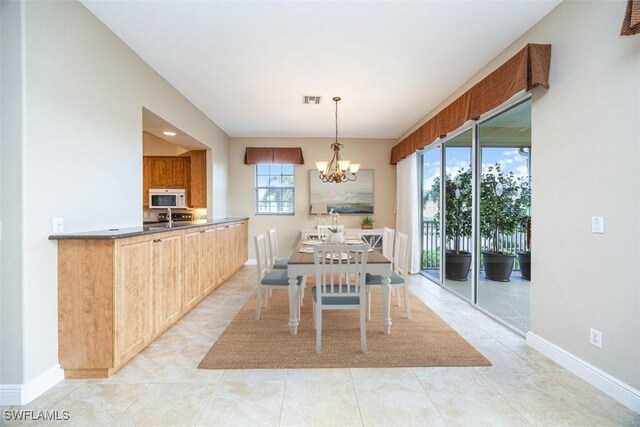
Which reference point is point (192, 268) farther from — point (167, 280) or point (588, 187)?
point (588, 187)

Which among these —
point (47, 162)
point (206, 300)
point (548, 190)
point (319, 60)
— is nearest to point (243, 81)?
point (319, 60)

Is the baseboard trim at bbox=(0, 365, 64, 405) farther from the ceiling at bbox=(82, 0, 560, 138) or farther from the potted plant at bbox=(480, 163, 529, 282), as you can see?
the potted plant at bbox=(480, 163, 529, 282)

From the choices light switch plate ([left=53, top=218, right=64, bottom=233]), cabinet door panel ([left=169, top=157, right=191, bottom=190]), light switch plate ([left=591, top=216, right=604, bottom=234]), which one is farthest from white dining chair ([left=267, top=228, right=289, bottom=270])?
light switch plate ([left=591, top=216, right=604, bottom=234])

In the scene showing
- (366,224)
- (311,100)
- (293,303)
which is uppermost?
(311,100)

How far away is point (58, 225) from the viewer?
2.04 meters

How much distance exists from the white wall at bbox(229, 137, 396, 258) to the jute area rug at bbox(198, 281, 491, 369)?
299 centimetres

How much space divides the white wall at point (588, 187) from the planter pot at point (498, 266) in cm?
136

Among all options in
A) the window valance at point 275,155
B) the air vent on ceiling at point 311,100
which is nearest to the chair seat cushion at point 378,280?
the air vent on ceiling at point 311,100

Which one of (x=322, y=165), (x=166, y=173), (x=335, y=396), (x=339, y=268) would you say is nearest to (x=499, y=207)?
(x=322, y=165)

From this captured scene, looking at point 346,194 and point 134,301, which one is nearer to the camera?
point 134,301

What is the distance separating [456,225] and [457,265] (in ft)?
2.02

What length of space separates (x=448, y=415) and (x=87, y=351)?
2.34 meters

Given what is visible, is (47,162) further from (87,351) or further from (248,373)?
(248,373)

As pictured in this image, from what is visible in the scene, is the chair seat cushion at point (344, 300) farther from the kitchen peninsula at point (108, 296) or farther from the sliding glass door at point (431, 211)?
the sliding glass door at point (431, 211)
